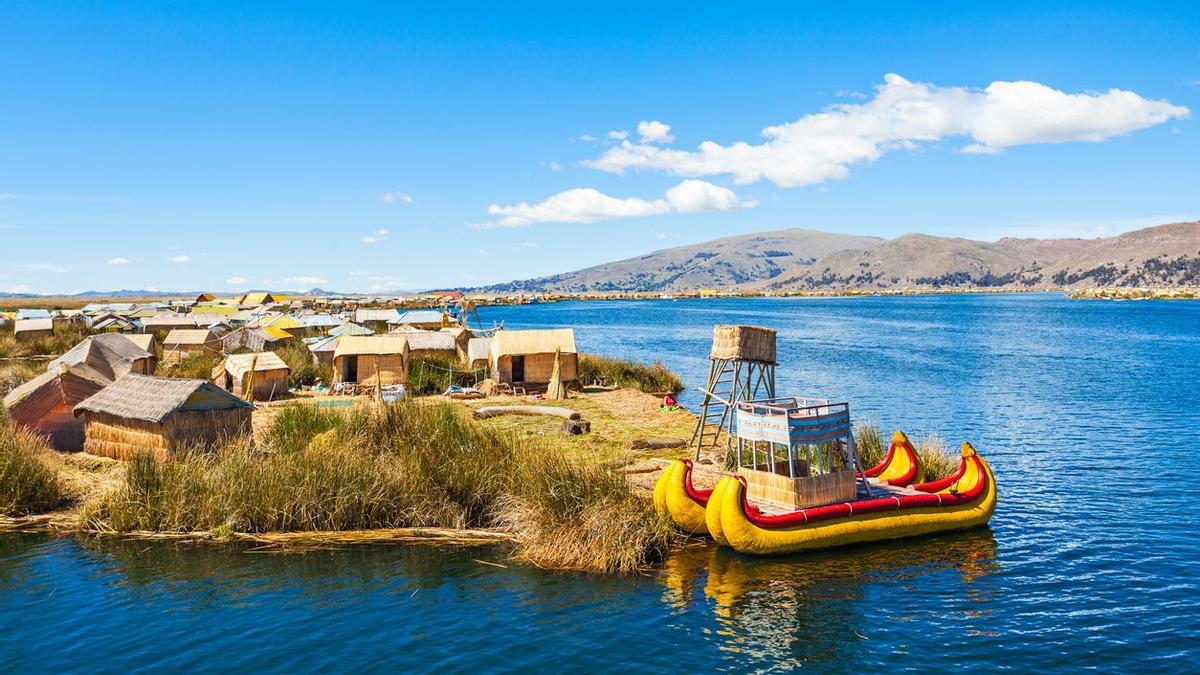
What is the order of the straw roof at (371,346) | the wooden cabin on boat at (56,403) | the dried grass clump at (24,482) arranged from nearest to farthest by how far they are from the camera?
1. the dried grass clump at (24,482)
2. the wooden cabin on boat at (56,403)
3. the straw roof at (371,346)

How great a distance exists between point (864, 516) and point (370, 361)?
25003mm

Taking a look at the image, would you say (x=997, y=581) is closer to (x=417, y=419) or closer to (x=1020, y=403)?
(x=417, y=419)

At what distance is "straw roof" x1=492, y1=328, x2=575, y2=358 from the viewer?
116 feet

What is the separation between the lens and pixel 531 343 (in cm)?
3556

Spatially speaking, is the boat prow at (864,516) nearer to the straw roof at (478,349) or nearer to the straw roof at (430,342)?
the straw roof at (478,349)

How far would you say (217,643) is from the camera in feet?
38.5

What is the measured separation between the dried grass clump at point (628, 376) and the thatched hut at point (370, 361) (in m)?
8.17

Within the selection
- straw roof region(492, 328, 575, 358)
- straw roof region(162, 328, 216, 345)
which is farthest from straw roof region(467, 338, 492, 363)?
straw roof region(162, 328, 216, 345)

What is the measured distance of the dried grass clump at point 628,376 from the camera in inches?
1549

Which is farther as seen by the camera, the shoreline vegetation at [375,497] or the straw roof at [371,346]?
the straw roof at [371,346]

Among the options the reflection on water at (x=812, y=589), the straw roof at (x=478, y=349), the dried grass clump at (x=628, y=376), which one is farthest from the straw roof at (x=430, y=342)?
the reflection on water at (x=812, y=589)

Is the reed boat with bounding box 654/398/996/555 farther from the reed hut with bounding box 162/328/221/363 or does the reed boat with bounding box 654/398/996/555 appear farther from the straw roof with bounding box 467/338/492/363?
the reed hut with bounding box 162/328/221/363

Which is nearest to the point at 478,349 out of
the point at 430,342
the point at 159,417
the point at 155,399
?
the point at 430,342

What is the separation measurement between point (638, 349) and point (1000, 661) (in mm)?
59216
